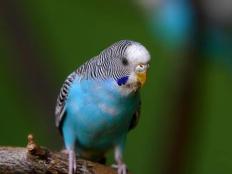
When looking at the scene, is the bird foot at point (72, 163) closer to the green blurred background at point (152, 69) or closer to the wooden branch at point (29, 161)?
the wooden branch at point (29, 161)

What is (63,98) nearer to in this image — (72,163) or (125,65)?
(72,163)

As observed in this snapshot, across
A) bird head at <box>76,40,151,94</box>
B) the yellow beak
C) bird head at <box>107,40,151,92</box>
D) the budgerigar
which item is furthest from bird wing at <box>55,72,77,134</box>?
the yellow beak

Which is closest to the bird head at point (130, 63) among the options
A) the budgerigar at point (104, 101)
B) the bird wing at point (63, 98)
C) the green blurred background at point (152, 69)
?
the budgerigar at point (104, 101)

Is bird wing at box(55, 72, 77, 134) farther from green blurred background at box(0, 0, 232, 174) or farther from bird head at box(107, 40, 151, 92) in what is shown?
green blurred background at box(0, 0, 232, 174)

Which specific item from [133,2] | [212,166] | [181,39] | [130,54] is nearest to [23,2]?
[133,2]

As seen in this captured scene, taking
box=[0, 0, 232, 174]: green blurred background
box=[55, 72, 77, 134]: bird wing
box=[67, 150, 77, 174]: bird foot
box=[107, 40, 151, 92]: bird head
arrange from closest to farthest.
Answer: box=[107, 40, 151, 92]: bird head → box=[67, 150, 77, 174]: bird foot → box=[55, 72, 77, 134]: bird wing → box=[0, 0, 232, 174]: green blurred background

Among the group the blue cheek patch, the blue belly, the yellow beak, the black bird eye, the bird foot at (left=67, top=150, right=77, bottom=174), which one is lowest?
the bird foot at (left=67, top=150, right=77, bottom=174)

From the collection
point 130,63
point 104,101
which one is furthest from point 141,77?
point 104,101
